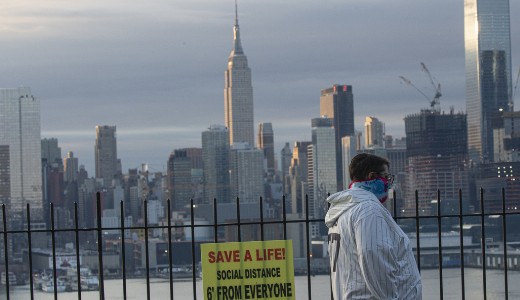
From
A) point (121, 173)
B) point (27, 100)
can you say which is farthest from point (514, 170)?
point (27, 100)

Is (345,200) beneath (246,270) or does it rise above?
above

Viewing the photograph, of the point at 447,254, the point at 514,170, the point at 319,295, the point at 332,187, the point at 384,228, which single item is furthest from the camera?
the point at 332,187

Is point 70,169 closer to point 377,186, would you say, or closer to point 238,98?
point 238,98

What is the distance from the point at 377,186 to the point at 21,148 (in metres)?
90.5

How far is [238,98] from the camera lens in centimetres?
11756

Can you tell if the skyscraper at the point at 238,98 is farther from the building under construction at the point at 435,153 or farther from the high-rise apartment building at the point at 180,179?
the building under construction at the point at 435,153

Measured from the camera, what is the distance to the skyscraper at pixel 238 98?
105688 millimetres

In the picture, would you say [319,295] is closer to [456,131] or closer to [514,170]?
[514,170]

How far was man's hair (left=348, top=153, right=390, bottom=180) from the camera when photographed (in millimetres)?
3805

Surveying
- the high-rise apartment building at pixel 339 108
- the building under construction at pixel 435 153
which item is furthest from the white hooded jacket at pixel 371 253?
the high-rise apartment building at pixel 339 108

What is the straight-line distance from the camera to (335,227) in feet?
12.6

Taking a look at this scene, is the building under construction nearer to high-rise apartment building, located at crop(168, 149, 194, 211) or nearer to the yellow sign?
high-rise apartment building, located at crop(168, 149, 194, 211)

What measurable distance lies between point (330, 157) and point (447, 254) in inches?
1416

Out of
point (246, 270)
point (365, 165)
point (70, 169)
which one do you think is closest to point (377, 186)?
point (365, 165)
